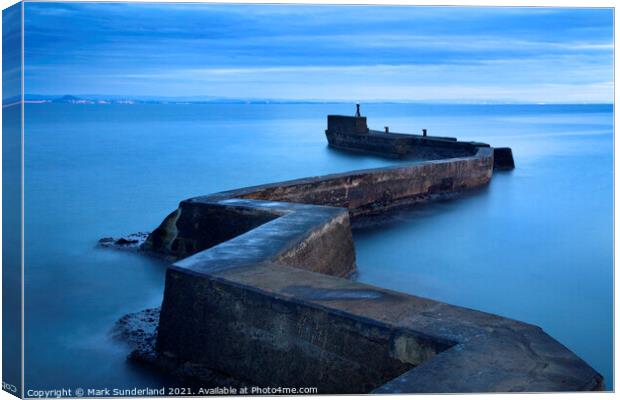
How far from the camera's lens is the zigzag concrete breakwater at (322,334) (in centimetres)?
242

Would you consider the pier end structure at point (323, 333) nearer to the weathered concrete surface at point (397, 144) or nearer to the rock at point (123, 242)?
the rock at point (123, 242)

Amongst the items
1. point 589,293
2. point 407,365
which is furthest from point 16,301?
point 589,293

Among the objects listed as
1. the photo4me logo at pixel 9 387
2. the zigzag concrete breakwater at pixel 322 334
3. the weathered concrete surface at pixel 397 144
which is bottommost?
the photo4me logo at pixel 9 387

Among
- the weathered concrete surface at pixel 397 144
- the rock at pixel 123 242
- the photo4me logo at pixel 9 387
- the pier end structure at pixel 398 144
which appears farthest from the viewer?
the weathered concrete surface at pixel 397 144

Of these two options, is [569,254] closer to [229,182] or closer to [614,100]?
[614,100]

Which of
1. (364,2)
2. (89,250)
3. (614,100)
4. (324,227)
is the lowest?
(89,250)

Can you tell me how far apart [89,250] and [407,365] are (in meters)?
3.80

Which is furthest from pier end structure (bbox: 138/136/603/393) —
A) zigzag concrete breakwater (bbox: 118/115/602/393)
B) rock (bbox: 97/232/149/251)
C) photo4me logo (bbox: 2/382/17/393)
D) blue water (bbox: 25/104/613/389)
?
rock (bbox: 97/232/149/251)

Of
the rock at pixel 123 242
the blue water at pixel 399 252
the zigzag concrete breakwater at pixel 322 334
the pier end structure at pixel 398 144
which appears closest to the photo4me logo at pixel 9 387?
the blue water at pixel 399 252

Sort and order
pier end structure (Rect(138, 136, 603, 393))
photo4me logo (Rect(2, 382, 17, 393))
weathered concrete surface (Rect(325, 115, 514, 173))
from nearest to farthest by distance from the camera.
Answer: pier end structure (Rect(138, 136, 603, 393)) < photo4me logo (Rect(2, 382, 17, 393)) < weathered concrete surface (Rect(325, 115, 514, 173))

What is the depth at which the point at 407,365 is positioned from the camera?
271 cm

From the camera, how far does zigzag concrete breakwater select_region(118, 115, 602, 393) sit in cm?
242

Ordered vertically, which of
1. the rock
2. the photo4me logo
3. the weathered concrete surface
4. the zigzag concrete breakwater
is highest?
the weathered concrete surface

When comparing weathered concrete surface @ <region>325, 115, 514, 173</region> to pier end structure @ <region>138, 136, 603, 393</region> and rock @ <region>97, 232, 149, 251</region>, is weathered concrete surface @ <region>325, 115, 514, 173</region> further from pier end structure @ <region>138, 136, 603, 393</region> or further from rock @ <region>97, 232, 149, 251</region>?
pier end structure @ <region>138, 136, 603, 393</region>
